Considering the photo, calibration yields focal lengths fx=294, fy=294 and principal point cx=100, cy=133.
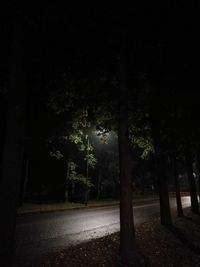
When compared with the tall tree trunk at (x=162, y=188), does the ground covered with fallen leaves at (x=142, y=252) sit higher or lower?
lower

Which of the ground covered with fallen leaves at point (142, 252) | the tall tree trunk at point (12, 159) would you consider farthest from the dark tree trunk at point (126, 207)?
the tall tree trunk at point (12, 159)

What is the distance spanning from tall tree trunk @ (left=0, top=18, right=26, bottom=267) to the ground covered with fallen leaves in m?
1.71

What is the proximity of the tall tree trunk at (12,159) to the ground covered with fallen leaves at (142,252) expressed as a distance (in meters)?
1.71

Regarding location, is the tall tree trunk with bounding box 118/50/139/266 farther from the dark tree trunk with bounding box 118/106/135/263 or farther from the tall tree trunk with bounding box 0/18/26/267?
the tall tree trunk with bounding box 0/18/26/267

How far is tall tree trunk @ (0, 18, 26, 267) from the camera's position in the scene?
5.77 meters

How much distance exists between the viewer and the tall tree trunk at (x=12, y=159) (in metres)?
5.77

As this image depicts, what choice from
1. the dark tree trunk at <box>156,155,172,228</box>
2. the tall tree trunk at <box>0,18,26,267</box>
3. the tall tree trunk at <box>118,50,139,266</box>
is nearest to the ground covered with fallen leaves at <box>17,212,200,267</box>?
the tall tree trunk at <box>118,50,139,266</box>

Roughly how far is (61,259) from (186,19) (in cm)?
720

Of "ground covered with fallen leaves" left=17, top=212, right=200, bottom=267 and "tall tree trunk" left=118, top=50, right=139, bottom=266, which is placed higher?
"tall tree trunk" left=118, top=50, right=139, bottom=266

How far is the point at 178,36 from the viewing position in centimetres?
860

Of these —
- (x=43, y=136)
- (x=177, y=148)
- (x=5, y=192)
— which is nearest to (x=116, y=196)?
(x=177, y=148)

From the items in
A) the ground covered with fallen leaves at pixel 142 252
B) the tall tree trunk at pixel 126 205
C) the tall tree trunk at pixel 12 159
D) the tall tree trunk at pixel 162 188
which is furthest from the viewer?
the tall tree trunk at pixel 162 188

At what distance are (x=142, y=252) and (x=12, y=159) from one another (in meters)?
4.92

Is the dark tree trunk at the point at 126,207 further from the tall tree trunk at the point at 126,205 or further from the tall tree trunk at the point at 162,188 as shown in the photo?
the tall tree trunk at the point at 162,188
